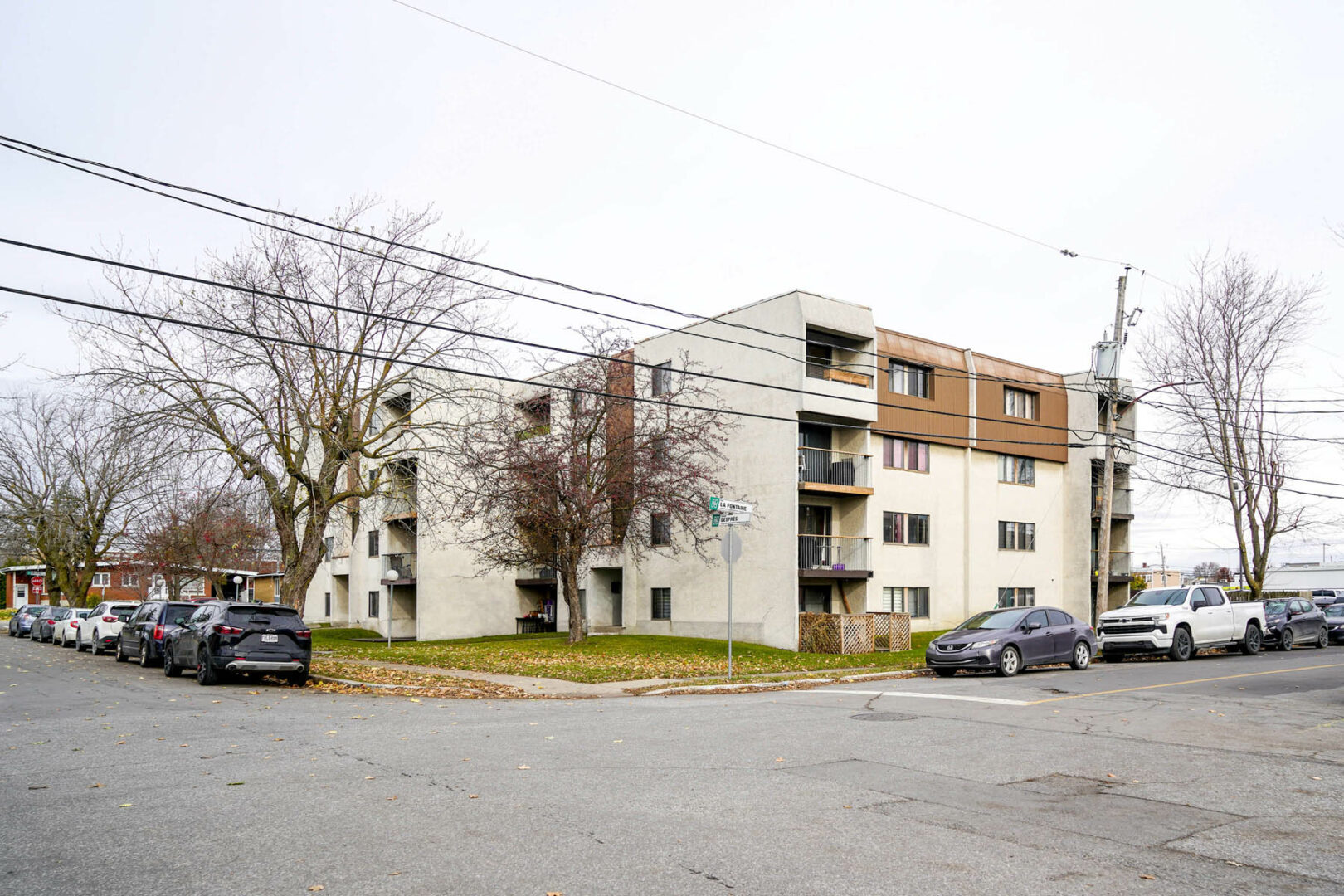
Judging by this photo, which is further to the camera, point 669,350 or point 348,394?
point 669,350

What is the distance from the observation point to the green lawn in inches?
882

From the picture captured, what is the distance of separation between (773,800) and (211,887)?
168 inches

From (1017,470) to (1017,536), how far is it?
2.71 meters

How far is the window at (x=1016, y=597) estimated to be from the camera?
38656 mm

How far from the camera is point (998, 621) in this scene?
71.5 ft

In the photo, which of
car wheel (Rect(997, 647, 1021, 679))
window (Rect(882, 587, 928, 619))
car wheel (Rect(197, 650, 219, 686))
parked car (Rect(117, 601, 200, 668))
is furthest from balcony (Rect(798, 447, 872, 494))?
car wheel (Rect(197, 650, 219, 686))

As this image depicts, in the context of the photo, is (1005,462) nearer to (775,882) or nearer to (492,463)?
(492,463)

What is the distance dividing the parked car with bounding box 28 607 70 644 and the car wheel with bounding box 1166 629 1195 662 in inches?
1567

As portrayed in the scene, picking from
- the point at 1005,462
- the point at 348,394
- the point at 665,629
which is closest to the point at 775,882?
the point at 348,394

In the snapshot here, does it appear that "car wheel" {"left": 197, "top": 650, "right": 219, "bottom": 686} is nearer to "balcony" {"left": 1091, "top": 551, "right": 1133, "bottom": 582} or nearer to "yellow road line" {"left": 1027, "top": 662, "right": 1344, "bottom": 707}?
"yellow road line" {"left": 1027, "top": 662, "right": 1344, "bottom": 707}

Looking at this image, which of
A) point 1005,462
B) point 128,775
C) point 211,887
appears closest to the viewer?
point 211,887

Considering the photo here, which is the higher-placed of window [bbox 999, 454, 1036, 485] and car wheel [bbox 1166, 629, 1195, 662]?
window [bbox 999, 454, 1036, 485]

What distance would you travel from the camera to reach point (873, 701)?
1585 cm

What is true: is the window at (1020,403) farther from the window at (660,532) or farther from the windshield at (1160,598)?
the window at (660,532)
